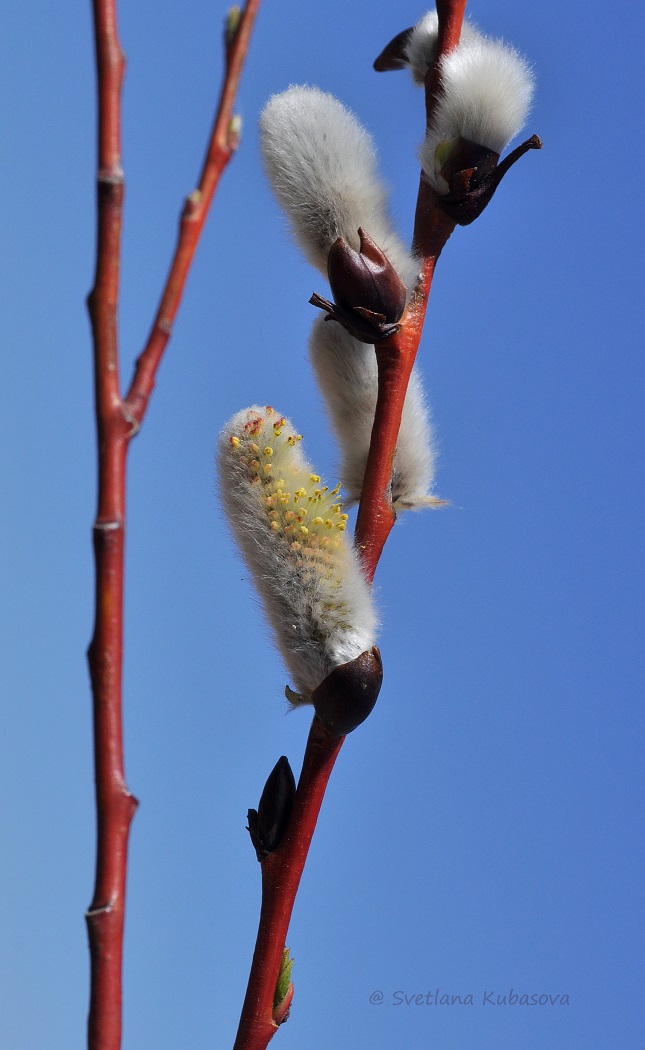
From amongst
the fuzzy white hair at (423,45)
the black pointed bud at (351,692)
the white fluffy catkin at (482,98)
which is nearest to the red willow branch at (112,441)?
the black pointed bud at (351,692)

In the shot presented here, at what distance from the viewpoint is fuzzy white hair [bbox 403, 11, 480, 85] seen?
2.31 ft

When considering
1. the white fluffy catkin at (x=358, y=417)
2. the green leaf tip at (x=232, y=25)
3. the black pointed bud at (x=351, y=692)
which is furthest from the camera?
the white fluffy catkin at (x=358, y=417)

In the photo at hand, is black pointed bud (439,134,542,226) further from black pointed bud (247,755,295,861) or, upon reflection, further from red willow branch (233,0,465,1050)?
black pointed bud (247,755,295,861)

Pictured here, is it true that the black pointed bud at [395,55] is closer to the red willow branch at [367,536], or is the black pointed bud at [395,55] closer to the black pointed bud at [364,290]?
the red willow branch at [367,536]

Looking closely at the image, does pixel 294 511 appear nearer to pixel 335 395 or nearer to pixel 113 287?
pixel 335 395

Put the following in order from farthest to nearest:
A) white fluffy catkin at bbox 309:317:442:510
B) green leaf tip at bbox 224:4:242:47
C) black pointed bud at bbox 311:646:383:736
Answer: white fluffy catkin at bbox 309:317:442:510 → black pointed bud at bbox 311:646:383:736 → green leaf tip at bbox 224:4:242:47

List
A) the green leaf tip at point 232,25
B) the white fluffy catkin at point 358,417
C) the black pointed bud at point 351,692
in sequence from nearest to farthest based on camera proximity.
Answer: the green leaf tip at point 232,25 → the black pointed bud at point 351,692 → the white fluffy catkin at point 358,417

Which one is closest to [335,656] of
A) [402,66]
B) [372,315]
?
[372,315]

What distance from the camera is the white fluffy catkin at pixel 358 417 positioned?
0.65 metres

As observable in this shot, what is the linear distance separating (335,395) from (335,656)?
0.18m

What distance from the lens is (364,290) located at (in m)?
0.58

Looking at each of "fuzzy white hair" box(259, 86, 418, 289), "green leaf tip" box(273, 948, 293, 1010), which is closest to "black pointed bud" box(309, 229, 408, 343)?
"fuzzy white hair" box(259, 86, 418, 289)

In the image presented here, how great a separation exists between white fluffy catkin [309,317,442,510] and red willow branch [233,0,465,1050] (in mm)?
37

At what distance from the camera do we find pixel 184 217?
1.10 feet
